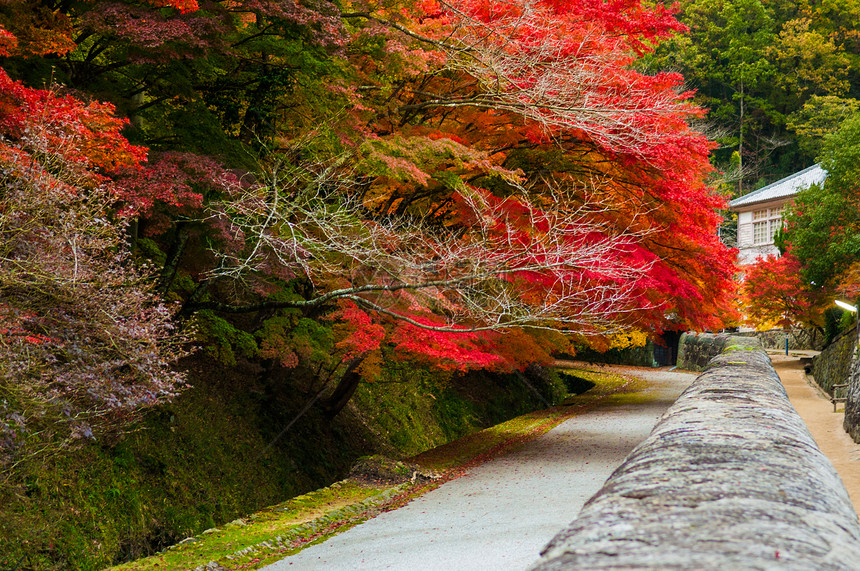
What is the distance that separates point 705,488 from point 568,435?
12330 millimetres

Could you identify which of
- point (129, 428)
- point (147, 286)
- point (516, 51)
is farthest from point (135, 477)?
point (516, 51)

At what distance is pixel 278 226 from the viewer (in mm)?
9930

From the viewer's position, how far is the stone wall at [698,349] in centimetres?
2848

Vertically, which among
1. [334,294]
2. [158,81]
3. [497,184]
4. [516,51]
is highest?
[516,51]

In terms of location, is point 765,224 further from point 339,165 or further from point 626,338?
point 339,165

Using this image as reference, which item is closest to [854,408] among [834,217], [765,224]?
[834,217]

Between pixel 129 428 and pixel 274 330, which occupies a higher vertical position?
pixel 274 330

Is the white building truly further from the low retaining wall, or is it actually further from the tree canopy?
the low retaining wall

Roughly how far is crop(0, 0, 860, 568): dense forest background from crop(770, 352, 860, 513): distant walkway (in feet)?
10.4

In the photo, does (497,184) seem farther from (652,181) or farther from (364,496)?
(364,496)

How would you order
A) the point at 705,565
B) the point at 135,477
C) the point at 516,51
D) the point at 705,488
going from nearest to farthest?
1. the point at 705,565
2. the point at 705,488
3. the point at 135,477
4. the point at 516,51

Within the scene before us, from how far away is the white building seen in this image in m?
38.8

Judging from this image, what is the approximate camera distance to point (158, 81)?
9461mm

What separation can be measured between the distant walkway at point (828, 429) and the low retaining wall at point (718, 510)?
563 centimetres
